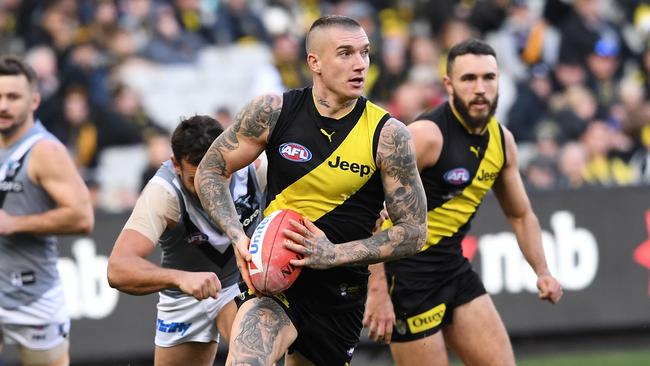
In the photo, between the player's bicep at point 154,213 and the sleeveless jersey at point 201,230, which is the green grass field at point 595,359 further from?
the player's bicep at point 154,213

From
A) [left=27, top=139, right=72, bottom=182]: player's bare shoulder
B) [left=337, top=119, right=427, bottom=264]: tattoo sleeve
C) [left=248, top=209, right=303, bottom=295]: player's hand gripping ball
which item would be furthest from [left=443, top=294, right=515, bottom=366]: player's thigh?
[left=27, top=139, right=72, bottom=182]: player's bare shoulder

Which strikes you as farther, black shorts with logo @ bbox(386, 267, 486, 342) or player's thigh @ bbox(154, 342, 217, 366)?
black shorts with logo @ bbox(386, 267, 486, 342)

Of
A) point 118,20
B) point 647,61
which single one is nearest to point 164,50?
point 118,20

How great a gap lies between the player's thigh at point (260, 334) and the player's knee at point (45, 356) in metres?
2.33

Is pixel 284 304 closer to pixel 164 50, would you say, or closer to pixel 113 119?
pixel 113 119

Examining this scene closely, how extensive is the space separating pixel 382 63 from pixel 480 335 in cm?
798

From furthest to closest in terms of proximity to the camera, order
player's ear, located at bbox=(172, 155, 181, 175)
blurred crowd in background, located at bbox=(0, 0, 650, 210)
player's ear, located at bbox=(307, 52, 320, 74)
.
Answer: blurred crowd in background, located at bbox=(0, 0, 650, 210), player's ear, located at bbox=(172, 155, 181, 175), player's ear, located at bbox=(307, 52, 320, 74)

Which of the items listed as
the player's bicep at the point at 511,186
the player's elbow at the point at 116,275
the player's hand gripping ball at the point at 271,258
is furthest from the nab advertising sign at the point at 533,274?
the player's hand gripping ball at the point at 271,258

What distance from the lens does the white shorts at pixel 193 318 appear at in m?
8.09

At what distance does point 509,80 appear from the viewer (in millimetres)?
16641

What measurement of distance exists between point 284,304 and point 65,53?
973 cm

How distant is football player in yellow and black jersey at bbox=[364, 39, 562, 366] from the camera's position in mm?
8508

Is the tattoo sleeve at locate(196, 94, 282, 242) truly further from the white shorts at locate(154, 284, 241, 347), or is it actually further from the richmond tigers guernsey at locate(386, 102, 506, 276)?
the richmond tigers guernsey at locate(386, 102, 506, 276)

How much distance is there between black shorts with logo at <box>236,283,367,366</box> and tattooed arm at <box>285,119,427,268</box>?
1.53 feet
